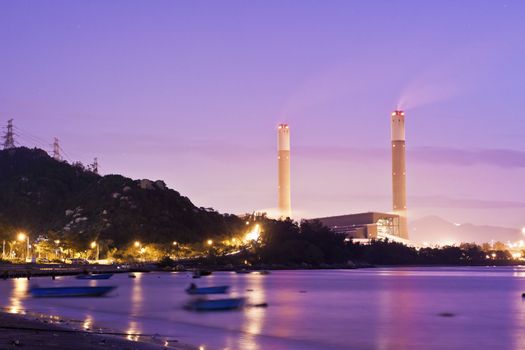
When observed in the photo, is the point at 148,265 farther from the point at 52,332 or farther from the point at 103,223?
the point at 52,332

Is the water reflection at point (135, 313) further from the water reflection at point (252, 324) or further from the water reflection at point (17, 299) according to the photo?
the water reflection at point (17, 299)

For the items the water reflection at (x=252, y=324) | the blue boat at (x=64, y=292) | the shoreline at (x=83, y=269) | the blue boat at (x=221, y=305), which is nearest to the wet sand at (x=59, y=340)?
the water reflection at (x=252, y=324)

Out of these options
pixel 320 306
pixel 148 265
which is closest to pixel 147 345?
pixel 320 306

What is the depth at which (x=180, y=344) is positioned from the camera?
32.1 meters

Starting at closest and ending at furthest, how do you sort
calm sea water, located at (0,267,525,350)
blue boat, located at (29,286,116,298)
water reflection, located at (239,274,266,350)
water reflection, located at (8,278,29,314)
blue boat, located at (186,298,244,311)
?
water reflection, located at (239,274,266,350) < calm sea water, located at (0,267,525,350) < water reflection, located at (8,278,29,314) < blue boat, located at (186,298,244,311) < blue boat, located at (29,286,116,298)

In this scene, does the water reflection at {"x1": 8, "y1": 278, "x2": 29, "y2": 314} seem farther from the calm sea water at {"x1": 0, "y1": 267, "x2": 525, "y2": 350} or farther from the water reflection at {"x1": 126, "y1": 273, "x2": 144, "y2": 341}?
the water reflection at {"x1": 126, "y1": 273, "x2": 144, "y2": 341}

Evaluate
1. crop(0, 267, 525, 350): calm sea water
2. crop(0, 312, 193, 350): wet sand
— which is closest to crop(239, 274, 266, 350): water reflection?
crop(0, 267, 525, 350): calm sea water

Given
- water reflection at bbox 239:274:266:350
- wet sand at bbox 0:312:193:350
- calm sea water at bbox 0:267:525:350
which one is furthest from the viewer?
calm sea water at bbox 0:267:525:350

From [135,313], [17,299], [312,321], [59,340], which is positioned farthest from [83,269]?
[59,340]

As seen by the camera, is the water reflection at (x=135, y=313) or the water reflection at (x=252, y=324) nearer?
the water reflection at (x=252, y=324)

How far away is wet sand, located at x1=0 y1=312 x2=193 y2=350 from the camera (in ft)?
83.5

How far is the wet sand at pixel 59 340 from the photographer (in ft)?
83.5

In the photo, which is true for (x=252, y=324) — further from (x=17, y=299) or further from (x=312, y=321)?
(x=17, y=299)

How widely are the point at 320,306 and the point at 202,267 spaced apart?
10864cm
